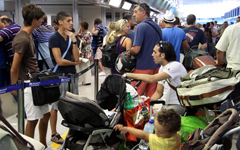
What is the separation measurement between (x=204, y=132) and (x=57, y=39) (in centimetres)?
233

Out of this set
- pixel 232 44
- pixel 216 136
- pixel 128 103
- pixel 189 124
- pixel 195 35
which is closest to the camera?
pixel 216 136

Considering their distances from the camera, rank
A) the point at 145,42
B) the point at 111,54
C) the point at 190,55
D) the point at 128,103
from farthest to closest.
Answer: the point at 190,55 → the point at 111,54 → the point at 145,42 → the point at 128,103

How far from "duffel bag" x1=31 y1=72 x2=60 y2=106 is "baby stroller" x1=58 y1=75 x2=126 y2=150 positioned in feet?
1.91

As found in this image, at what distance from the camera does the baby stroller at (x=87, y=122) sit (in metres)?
2.39

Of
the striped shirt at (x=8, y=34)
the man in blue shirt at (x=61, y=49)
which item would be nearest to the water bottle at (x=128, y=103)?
the man in blue shirt at (x=61, y=49)

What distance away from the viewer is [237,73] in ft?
7.52

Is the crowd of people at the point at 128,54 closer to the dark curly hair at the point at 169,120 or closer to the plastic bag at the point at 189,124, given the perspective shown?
the dark curly hair at the point at 169,120

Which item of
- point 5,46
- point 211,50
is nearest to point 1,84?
point 5,46

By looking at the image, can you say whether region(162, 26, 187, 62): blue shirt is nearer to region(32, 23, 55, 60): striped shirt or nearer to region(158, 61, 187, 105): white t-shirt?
region(158, 61, 187, 105): white t-shirt

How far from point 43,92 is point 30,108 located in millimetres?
268

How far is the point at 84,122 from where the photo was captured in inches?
Answer: 96.0

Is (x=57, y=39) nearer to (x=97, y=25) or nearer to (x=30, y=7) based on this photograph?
(x=30, y=7)

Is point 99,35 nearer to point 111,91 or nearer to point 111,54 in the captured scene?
point 111,54

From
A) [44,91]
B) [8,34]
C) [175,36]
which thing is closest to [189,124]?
[44,91]
